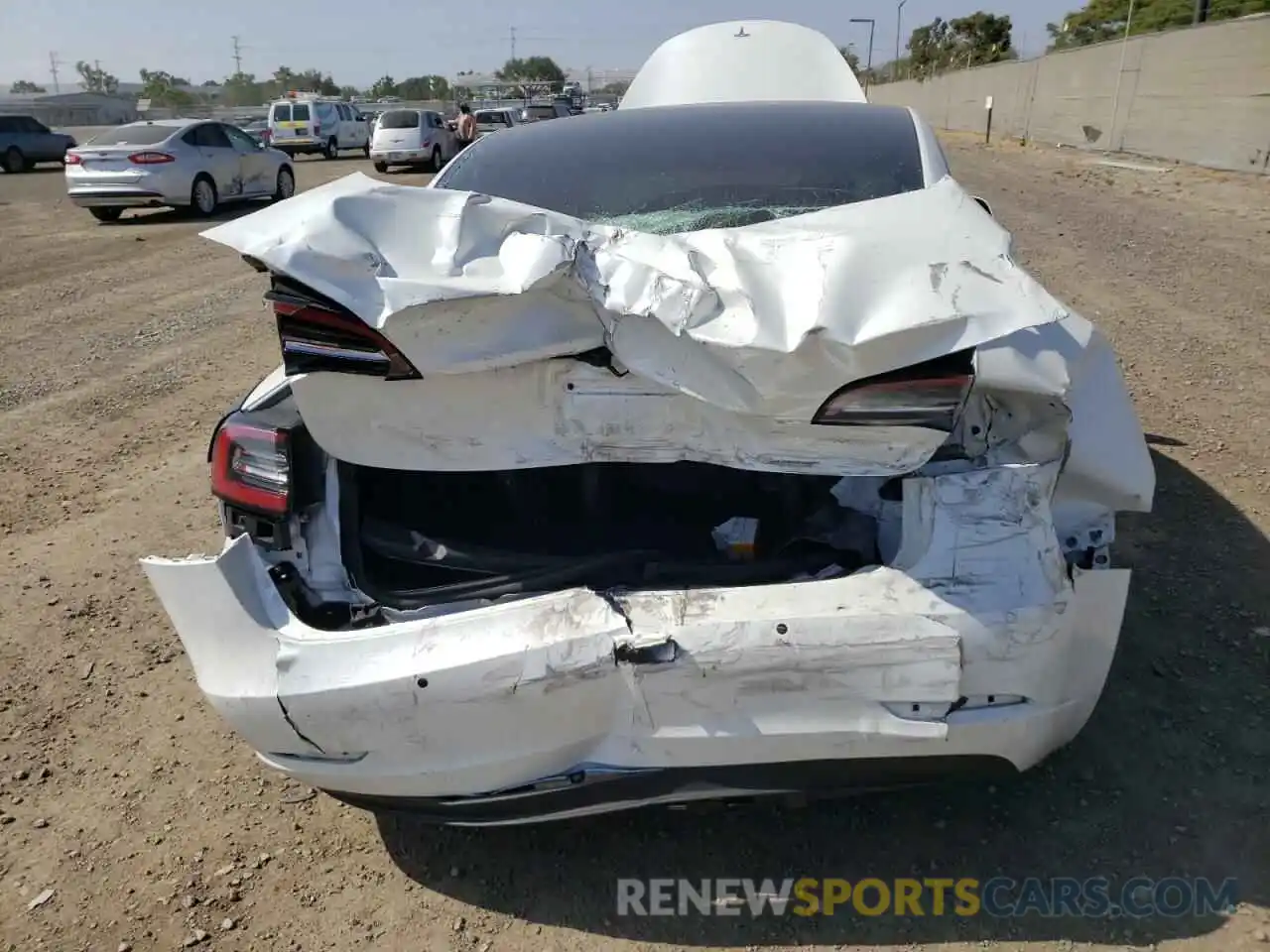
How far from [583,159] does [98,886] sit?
8.31ft

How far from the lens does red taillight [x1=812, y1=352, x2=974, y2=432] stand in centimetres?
189

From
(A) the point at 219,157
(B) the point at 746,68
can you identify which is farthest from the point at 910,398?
(A) the point at 219,157

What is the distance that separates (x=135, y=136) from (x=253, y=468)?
1489 centimetres

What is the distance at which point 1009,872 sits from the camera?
2334 mm

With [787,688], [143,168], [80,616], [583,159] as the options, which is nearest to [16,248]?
[143,168]

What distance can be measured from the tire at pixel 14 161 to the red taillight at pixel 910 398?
99.9 ft

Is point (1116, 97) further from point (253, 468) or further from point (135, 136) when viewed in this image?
point (253, 468)

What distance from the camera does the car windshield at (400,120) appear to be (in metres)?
24.0

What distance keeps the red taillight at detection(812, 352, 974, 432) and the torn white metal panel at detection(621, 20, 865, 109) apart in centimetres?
453

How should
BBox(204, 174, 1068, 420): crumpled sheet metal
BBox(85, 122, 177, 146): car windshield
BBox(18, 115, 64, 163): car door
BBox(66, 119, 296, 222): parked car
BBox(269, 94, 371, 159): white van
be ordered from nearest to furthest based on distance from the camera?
BBox(204, 174, 1068, 420): crumpled sheet metal < BBox(66, 119, 296, 222): parked car < BBox(85, 122, 177, 146): car windshield < BBox(18, 115, 64, 163): car door < BBox(269, 94, 371, 159): white van

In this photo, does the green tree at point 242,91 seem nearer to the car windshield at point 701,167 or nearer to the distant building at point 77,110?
the distant building at point 77,110

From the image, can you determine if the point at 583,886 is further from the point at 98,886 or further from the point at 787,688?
the point at 98,886

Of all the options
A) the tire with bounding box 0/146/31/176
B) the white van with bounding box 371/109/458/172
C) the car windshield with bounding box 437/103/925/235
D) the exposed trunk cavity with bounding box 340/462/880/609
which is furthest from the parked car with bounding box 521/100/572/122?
the exposed trunk cavity with bounding box 340/462/880/609

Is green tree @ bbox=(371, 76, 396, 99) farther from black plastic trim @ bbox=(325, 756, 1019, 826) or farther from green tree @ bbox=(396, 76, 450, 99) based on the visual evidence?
black plastic trim @ bbox=(325, 756, 1019, 826)
